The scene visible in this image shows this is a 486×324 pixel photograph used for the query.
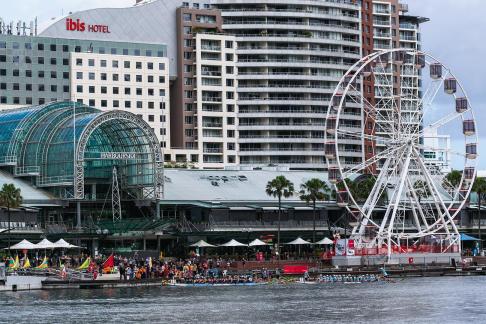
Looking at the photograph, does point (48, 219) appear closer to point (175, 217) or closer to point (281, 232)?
point (175, 217)

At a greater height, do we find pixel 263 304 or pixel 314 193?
pixel 314 193

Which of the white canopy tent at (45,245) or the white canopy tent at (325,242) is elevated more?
the white canopy tent at (325,242)

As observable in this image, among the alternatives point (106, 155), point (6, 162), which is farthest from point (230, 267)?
point (6, 162)

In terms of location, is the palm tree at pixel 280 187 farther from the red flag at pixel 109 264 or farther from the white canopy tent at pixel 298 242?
the red flag at pixel 109 264

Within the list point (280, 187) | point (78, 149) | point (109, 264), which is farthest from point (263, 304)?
point (280, 187)

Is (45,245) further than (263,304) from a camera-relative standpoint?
Yes

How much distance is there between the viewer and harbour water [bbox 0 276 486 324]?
106 metres

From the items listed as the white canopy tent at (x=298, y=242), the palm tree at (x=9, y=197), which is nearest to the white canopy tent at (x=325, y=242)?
the white canopy tent at (x=298, y=242)

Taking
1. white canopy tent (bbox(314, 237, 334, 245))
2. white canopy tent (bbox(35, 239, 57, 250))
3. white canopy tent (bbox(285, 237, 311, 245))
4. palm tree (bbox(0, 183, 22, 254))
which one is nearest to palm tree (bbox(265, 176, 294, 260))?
white canopy tent (bbox(285, 237, 311, 245))

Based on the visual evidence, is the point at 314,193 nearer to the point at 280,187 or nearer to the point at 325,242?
the point at 280,187

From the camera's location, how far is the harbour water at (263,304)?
106 m

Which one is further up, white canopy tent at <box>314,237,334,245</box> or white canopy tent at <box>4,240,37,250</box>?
white canopy tent at <box>314,237,334,245</box>

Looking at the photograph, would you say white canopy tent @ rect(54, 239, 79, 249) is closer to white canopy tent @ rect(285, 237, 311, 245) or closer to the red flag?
the red flag

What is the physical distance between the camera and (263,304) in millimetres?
118875
